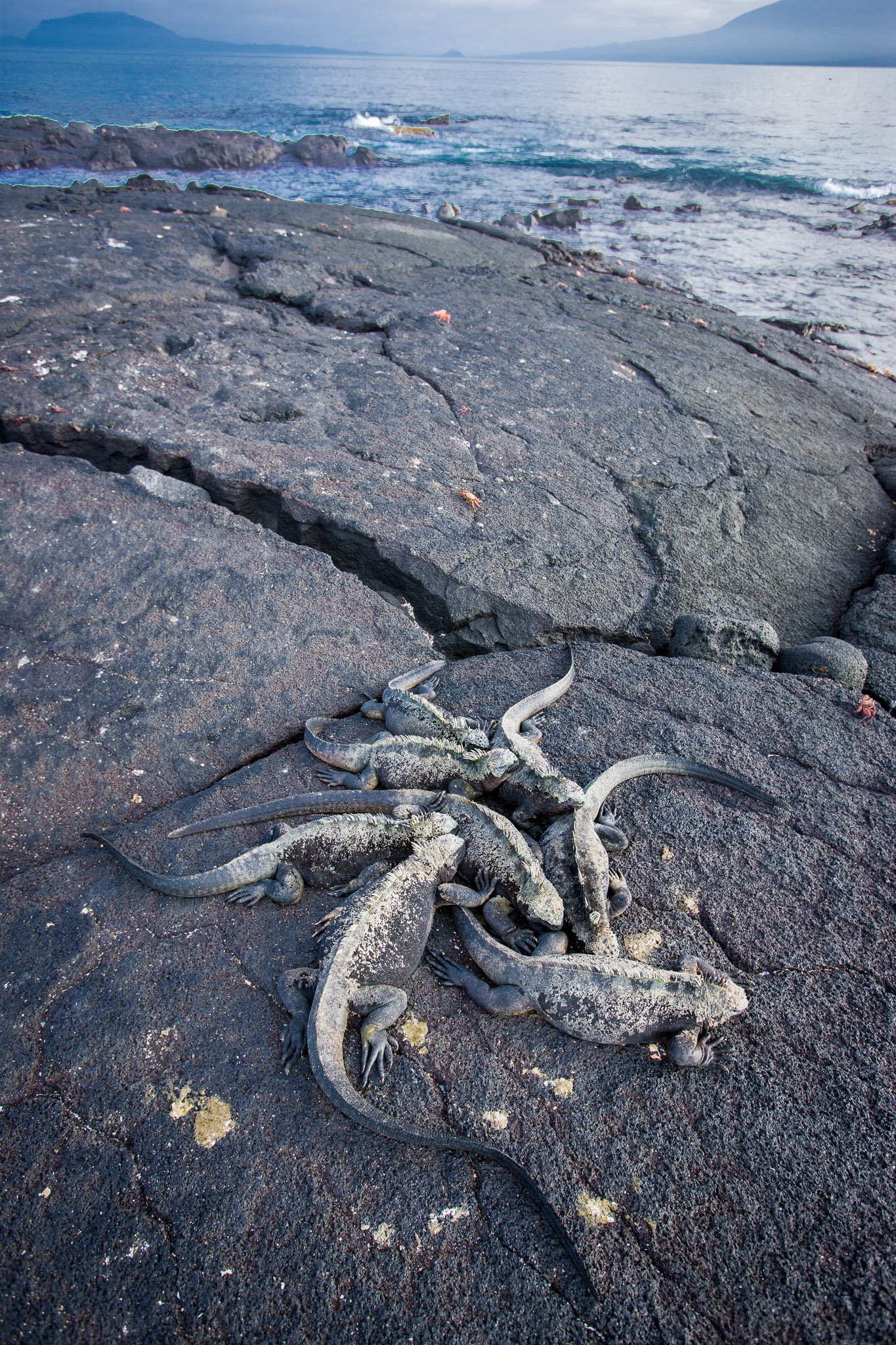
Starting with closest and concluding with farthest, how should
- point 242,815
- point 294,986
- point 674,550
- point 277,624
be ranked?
point 294,986 → point 242,815 → point 277,624 → point 674,550

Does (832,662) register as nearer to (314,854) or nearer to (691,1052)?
(691,1052)

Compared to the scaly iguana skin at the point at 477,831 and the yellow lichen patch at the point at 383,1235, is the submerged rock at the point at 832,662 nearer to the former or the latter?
the scaly iguana skin at the point at 477,831

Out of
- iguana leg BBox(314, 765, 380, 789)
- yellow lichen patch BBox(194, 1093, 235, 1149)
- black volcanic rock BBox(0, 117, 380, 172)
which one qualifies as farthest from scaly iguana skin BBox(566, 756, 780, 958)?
black volcanic rock BBox(0, 117, 380, 172)

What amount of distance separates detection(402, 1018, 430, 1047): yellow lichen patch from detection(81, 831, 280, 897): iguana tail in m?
0.88

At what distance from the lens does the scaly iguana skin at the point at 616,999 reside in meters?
2.37

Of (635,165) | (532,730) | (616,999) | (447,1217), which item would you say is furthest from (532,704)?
(635,165)

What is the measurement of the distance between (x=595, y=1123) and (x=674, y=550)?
403cm

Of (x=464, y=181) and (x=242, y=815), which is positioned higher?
(x=464, y=181)

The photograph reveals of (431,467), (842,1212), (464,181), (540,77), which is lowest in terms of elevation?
(842,1212)

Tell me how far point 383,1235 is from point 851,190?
3930 cm

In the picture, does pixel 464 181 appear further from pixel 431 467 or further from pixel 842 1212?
pixel 842 1212

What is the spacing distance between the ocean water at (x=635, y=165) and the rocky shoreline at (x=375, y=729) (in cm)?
1015

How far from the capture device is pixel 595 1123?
215cm

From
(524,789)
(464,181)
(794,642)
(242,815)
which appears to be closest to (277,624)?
(242,815)
